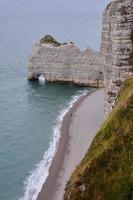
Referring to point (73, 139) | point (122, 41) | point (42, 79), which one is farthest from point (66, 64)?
point (122, 41)

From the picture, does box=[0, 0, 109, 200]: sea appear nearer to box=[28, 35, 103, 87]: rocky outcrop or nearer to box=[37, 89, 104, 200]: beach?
box=[37, 89, 104, 200]: beach

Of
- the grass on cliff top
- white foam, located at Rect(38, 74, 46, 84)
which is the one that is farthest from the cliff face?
white foam, located at Rect(38, 74, 46, 84)

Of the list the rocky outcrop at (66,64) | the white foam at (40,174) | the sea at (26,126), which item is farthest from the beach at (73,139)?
the rocky outcrop at (66,64)

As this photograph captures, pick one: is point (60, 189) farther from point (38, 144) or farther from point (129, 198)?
point (129, 198)

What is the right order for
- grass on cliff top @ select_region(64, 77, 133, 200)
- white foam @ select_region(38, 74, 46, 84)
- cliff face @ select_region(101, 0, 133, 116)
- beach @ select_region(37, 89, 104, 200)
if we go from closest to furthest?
grass on cliff top @ select_region(64, 77, 133, 200) → cliff face @ select_region(101, 0, 133, 116) → beach @ select_region(37, 89, 104, 200) → white foam @ select_region(38, 74, 46, 84)

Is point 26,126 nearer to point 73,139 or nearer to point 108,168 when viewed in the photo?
point 73,139

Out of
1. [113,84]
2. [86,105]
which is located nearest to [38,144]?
[86,105]
